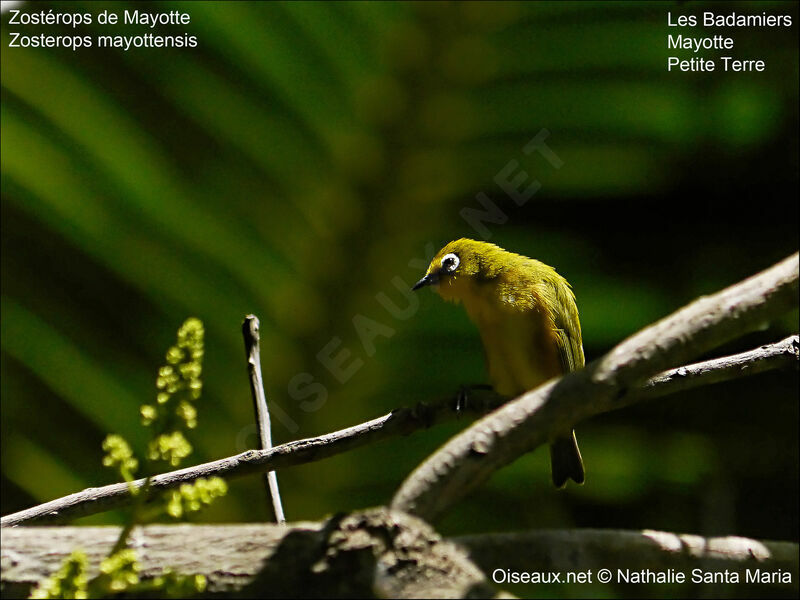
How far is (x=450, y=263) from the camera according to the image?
411cm

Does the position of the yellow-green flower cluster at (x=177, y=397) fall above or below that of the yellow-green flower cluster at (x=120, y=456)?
above

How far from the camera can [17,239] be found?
9.86 feet

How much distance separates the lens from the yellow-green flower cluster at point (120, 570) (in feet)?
3.54

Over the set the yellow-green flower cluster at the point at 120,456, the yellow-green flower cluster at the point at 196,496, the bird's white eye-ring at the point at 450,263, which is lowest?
the yellow-green flower cluster at the point at 196,496

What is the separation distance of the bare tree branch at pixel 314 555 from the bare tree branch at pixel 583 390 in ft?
0.20

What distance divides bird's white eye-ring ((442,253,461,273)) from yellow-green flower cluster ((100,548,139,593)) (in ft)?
10.0

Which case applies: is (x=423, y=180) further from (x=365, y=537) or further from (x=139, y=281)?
(x=365, y=537)

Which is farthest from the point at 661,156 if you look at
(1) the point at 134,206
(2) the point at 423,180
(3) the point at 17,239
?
(3) the point at 17,239

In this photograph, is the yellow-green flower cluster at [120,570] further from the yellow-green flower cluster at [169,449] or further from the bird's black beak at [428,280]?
the bird's black beak at [428,280]

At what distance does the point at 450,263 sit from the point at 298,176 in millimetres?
1338

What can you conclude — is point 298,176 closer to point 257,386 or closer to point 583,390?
point 257,386

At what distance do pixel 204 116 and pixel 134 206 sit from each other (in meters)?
0.43

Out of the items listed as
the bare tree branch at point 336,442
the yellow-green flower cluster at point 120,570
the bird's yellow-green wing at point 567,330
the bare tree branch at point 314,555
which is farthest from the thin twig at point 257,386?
the bird's yellow-green wing at point 567,330

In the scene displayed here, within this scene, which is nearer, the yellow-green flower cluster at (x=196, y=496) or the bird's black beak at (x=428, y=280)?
the yellow-green flower cluster at (x=196, y=496)
